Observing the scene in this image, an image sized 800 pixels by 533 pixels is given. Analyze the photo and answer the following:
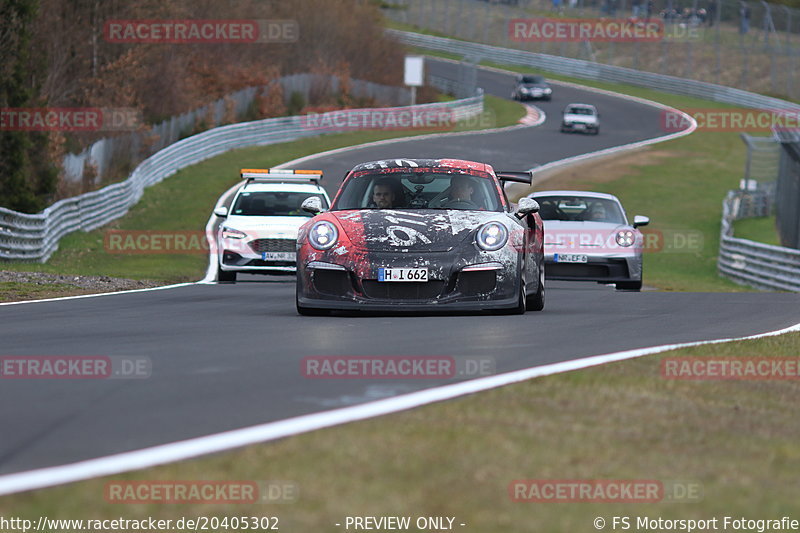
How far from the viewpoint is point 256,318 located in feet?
38.1

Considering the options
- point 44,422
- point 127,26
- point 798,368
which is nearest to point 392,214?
point 798,368

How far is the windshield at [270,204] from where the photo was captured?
20.3 meters

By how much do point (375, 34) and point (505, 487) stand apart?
76.1 metres

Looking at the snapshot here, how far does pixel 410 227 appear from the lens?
459 inches

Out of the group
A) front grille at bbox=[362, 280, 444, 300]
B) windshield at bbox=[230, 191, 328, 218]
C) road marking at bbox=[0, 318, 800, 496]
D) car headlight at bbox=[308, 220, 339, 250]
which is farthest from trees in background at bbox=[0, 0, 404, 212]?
road marking at bbox=[0, 318, 800, 496]

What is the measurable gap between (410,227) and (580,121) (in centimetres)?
5130

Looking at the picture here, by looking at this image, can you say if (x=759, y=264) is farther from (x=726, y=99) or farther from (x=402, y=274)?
(x=726, y=99)

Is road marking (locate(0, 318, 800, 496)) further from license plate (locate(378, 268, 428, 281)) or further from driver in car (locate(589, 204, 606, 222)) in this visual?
driver in car (locate(589, 204, 606, 222))

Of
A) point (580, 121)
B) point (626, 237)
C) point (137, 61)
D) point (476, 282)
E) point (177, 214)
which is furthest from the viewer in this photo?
point (580, 121)

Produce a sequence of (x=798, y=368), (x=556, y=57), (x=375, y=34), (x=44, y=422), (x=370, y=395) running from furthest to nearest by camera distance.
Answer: (x=556, y=57)
(x=375, y=34)
(x=798, y=368)
(x=370, y=395)
(x=44, y=422)

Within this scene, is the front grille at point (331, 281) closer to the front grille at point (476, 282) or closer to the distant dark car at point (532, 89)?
the front grille at point (476, 282)

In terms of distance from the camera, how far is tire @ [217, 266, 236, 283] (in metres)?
19.5

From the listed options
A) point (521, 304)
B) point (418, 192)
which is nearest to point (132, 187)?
point (418, 192)

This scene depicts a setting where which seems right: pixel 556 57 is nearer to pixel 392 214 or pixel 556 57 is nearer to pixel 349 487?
pixel 392 214
